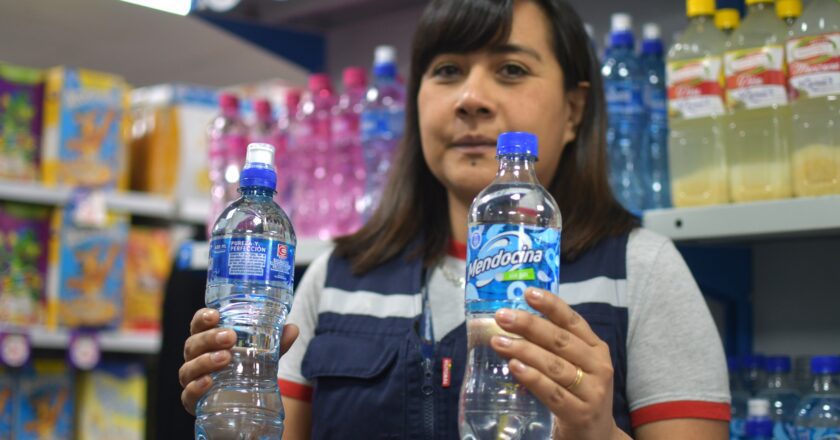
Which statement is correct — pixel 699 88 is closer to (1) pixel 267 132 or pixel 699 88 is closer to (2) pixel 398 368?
(2) pixel 398 368

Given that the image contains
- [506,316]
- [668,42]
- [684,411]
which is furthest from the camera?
[668,42]

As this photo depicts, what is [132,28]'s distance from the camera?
8703 millimetres

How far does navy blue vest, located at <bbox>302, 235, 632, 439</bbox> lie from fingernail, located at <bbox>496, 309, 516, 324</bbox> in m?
0.56

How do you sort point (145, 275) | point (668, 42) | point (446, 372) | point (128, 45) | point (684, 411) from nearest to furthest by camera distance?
1. point (684, 411)
2. point (446, 372)
3. point (668, 42)
4. point (145, 275)
5. point (128, 45)

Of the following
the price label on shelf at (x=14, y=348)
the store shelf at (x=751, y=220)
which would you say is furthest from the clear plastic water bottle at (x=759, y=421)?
the price label on shelf at (x=14, y=348)

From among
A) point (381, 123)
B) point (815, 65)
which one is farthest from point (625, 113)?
point (381, 123)

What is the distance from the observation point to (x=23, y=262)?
4.50 metres

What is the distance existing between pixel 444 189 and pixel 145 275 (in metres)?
2.97

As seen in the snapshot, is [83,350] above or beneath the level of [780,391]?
above

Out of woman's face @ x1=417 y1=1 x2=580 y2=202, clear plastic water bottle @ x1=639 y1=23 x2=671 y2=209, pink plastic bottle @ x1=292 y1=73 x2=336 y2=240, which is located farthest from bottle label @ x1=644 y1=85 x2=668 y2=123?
pink plastic bottle @ x1=292 y1=73 x2=336 y2=240

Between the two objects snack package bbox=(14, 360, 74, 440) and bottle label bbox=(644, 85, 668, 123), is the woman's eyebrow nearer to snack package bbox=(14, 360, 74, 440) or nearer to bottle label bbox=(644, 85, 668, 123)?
bottle label bbox=(644, 85, 668, 123)

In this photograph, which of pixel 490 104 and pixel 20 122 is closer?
pixel 490 104

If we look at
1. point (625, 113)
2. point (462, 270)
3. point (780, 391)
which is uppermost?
point (625, 113)

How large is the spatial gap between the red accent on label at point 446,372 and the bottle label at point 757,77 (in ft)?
2.86
